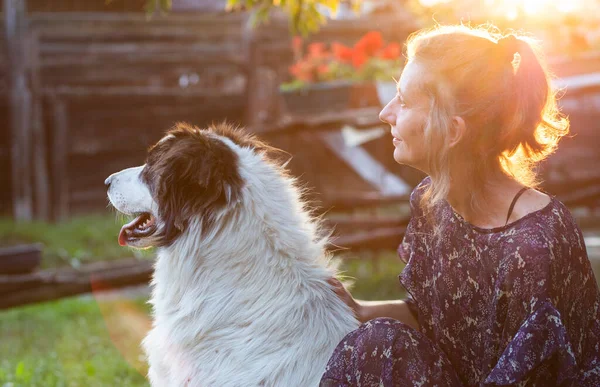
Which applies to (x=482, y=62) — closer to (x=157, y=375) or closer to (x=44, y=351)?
(x=157, y=375)

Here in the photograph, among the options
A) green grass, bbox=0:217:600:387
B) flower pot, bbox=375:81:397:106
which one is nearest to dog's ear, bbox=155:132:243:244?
green grass, bbox=0:217:600:387

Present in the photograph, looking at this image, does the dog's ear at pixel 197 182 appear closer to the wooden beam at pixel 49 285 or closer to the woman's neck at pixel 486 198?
the woman's neck at pixel 486 198

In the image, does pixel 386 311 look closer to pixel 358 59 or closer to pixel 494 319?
pixel 494 319

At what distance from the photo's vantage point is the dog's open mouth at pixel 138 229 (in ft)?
10.4

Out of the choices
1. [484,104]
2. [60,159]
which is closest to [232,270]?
[484,104]

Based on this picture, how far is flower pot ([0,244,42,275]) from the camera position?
6.04 metres

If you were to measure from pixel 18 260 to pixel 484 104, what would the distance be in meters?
4.54

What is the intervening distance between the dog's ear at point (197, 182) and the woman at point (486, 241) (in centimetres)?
67

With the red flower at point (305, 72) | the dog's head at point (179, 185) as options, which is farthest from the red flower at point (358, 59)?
the dog's head at point (179, 185)

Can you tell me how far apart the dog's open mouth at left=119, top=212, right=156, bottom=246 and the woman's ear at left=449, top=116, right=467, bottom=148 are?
125cm

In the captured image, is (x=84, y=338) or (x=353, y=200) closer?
(x=84, y=338)

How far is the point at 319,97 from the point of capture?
7.95m

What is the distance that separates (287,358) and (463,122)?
3.42ft

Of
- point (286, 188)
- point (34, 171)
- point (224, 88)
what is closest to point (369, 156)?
point (224, 88)
